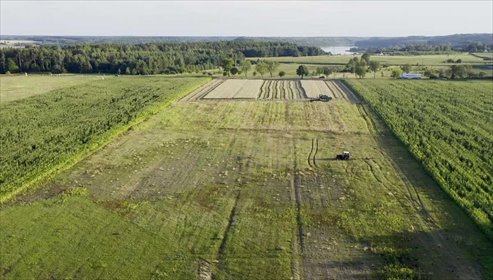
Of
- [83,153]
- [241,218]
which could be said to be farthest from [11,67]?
[241,218]

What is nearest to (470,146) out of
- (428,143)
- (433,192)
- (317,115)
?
(428,143)

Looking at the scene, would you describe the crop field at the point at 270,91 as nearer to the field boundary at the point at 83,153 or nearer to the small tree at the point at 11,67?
the field boundary at the point at 83,153

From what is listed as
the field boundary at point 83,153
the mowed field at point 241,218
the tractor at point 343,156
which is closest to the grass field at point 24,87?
the field boundary at point 83,153

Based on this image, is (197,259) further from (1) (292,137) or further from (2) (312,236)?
(1) (292,137)

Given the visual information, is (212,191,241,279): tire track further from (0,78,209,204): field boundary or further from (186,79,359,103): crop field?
(186,79,359,103): crop field

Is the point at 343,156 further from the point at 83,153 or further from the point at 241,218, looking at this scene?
the point at 83,153
